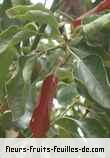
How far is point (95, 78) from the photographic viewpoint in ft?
2.59

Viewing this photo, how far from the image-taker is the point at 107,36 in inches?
31.0

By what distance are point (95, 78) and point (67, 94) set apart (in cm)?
50

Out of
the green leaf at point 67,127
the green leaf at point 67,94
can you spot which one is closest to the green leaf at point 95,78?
the green leaf at point 67,127

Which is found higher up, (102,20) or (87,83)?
(102,20)

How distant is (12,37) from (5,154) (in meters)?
0.34

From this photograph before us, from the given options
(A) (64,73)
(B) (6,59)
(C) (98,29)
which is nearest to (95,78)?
(C) (98,29)

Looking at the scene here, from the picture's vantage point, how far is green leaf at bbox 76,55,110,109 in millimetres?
756

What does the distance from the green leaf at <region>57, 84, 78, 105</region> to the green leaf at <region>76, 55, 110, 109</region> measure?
1.52ft

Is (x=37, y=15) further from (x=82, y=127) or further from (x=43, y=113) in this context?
(x=82, y=127)

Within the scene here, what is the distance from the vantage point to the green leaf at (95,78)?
0.76 m

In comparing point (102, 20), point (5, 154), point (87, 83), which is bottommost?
point (5, 154)

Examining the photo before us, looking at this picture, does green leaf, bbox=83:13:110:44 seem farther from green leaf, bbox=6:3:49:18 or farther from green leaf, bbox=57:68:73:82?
green leaf, bbox=57:68:73:82

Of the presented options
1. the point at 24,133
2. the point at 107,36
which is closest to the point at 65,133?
the point at 24,133

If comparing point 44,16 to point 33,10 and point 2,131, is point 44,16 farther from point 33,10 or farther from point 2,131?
point 2,131
